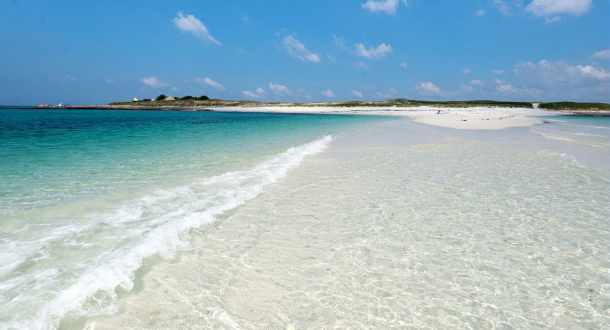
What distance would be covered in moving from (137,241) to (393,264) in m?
3.95

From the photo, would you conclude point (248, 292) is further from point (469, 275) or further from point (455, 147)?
point (455, 147)

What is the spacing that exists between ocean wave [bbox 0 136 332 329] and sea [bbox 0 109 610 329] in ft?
0.07

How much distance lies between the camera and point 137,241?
4957 millimetres

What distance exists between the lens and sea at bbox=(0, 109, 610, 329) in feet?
11.0

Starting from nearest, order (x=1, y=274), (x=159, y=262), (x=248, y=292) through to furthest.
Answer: (x=248, y=292) → (x=1, y=274) → (x=159, y=262)

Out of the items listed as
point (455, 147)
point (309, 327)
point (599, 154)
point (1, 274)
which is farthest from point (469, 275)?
point (599, 154)

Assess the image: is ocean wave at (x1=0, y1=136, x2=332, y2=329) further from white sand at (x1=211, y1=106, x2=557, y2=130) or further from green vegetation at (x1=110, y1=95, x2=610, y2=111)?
green vegetation at (x1=110, y1=95, x2=610, y2=111)

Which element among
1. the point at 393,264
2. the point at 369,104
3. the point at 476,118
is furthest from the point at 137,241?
the point at 369,104

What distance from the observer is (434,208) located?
6.51 metres

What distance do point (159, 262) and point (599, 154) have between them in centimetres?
1824

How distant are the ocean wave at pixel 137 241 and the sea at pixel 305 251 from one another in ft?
0.07

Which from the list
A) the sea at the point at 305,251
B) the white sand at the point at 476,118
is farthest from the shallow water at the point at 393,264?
the white sand at the point at 476,118

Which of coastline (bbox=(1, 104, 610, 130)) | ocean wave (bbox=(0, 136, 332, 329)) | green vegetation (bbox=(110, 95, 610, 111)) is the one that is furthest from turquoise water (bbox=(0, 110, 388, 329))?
green vegetation (bbox=(110, 95, 610, 111))

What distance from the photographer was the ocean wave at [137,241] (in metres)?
3.34
